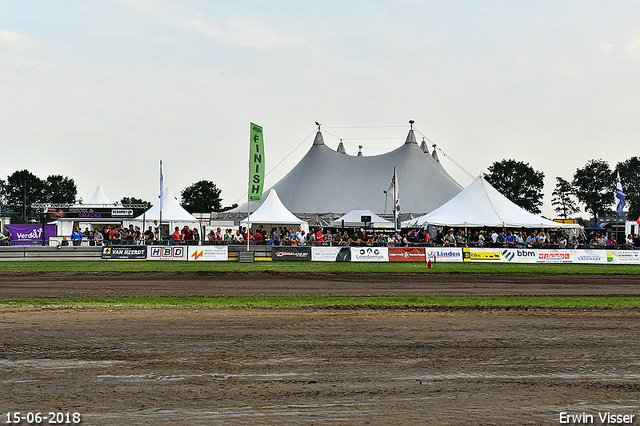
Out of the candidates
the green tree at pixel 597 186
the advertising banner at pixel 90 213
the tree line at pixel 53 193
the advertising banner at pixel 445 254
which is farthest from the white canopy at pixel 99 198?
the green tree at pixel 597 186

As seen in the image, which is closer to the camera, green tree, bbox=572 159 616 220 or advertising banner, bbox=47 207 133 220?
advertising banner, bbox=47 207 133 220

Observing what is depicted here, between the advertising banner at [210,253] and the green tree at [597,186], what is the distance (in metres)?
93.0

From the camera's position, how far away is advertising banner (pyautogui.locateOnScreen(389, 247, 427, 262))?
28.1 meters

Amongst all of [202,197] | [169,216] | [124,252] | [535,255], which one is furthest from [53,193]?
[535,255]

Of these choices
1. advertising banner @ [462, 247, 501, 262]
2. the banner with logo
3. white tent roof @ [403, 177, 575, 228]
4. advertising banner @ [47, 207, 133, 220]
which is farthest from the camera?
advertising banner @ [47, 207, 133, 220]

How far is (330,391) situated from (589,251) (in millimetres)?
25865

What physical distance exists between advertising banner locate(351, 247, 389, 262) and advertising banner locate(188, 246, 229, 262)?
6.72 metres

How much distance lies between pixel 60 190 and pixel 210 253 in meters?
107

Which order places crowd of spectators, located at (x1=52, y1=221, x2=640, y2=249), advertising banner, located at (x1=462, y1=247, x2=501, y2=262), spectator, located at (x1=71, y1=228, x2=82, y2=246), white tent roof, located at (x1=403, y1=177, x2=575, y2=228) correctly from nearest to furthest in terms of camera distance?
advertising banner, located at (x1=462, y1=247, x2=501, y2=262)
crowd of spectators, located at (x1=52, y1=221, x2=640, y2=249)
spectator, located at (x1=71, y1=228, x2=82, y2=246)
white tent roof, located at (x1=403, y1=177, x2=575, y2=228)

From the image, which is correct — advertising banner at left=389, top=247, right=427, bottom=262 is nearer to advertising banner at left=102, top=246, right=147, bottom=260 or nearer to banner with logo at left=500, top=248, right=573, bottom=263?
banner with logo at left=500, top=248, right=573, bottom=263

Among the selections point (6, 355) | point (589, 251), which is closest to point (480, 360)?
point (6, 355)

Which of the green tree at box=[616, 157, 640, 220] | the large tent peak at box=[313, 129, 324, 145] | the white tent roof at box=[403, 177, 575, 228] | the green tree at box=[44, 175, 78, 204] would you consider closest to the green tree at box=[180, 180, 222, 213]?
the green tree at box=[44, 175, 78, 204]

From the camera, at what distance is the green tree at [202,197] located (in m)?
126

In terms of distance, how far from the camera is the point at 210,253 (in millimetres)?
28281
